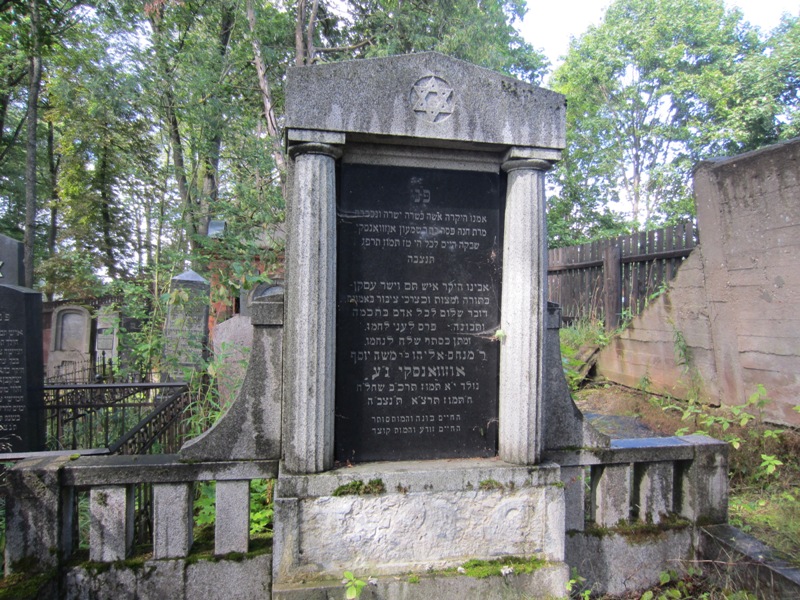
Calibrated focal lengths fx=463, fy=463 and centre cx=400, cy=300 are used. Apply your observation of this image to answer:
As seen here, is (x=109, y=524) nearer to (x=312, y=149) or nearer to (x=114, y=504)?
(x=114, y=504)

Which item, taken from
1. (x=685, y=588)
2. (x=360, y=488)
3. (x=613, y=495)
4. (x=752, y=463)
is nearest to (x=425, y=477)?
(x=360, y=488)

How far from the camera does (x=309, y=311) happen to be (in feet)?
7.50

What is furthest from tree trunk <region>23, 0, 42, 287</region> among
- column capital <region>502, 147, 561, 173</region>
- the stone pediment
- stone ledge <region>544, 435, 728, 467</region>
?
stone ledge <region>544, 435, 728, 467</region>

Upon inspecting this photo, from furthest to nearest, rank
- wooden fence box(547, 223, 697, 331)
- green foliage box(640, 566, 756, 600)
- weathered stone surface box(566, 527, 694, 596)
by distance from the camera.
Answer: wooden fence box(547, 223, 697, 331), weathered stone surface box(566, 527, 694, 596), green foliage box(640, 566, 756, 600)

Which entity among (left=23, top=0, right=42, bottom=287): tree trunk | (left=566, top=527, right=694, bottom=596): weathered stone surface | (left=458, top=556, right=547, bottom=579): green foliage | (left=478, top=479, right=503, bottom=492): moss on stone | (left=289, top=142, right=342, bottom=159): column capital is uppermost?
(left=23, top=0, right=42, bottom=287): tree trunk

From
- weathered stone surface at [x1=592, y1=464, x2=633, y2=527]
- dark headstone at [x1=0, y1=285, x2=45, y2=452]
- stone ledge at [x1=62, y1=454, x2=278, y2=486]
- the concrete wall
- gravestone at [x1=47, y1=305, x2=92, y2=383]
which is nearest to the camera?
stone ledge at [x1=62, y1=454, x2=278, y2=486]

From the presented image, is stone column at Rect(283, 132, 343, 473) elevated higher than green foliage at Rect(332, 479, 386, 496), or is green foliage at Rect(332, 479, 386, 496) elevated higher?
stone column at Rect(283, 132, 343, 473)

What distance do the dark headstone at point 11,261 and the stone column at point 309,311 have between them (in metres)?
4.59

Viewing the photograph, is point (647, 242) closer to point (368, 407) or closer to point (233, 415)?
A: point (368, 407)

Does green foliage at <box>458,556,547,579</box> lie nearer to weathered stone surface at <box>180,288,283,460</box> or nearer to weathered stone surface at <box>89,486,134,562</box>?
weathered stone surface at <box>180,288,283,460</box>

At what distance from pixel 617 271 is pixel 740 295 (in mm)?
3175

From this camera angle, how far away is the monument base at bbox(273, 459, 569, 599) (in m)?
2.28

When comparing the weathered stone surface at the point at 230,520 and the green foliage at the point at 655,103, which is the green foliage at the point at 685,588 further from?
the green foliage at the point at 655,103

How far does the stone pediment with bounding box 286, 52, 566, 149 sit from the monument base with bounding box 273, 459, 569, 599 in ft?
5.80
